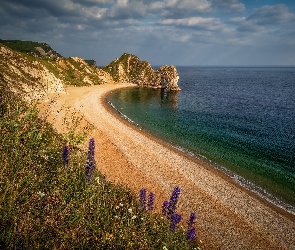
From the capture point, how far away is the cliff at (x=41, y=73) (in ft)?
158

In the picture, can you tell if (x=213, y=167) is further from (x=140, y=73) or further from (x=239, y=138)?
(x=140, y=73)

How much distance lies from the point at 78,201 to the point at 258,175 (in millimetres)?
27698

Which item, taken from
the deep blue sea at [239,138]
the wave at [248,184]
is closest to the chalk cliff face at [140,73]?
the deep blue sea at [239,138]

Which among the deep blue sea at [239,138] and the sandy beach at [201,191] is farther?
the deep blue sea at [239,138]

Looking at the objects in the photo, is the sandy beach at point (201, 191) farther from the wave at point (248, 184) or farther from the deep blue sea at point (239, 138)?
the deep blue sea at point (239, 138)

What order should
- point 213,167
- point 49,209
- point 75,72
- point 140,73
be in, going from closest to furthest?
point 49,209
point 213,167
point 75,72
point 140,73

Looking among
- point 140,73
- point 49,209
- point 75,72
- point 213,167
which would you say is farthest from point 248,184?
point 140,73

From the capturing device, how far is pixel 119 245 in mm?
5383

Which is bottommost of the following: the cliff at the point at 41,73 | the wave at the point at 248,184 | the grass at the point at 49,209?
the wave at the point at 248,184

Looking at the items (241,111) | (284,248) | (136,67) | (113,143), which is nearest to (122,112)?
(113,143)

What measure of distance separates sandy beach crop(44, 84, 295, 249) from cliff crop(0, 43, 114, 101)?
1178 centimetres

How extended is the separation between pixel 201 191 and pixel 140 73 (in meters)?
110

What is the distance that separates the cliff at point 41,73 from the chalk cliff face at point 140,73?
915 centimetres

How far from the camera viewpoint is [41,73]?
5125 centimetres
